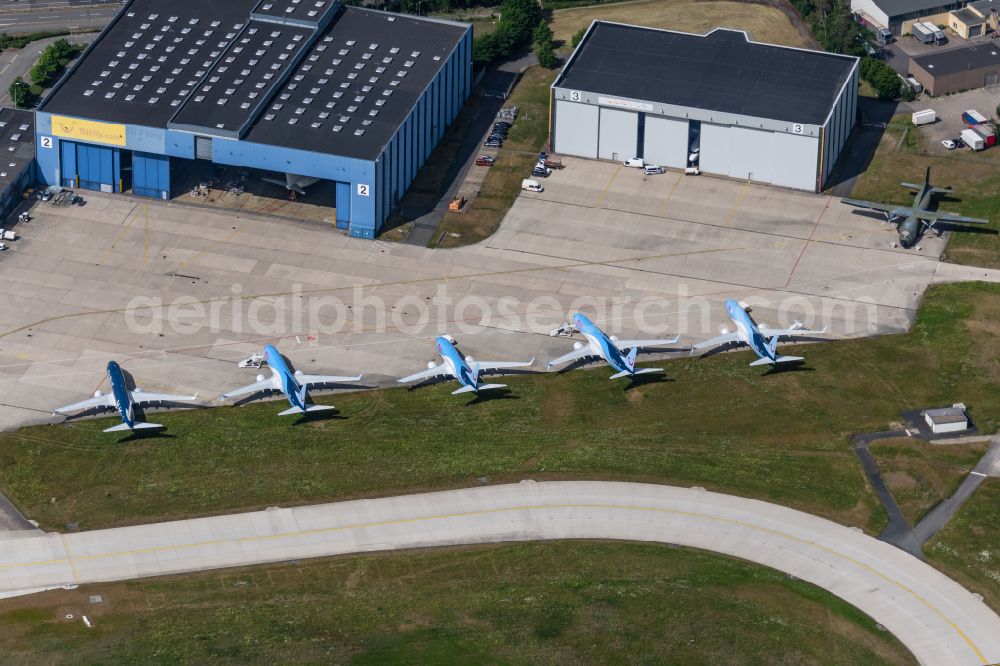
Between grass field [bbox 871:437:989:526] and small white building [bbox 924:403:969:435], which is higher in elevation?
small white building [bbox 924:403:969:435]

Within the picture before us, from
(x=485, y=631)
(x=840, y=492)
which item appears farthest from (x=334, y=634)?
(x=840, y=492)

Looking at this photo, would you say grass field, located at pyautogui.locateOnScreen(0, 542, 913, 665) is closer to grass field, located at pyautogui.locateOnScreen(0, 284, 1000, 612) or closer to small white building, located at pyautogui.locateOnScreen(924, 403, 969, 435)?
grass field, located at pyautogui.locateOnScreen(0, 284, 1000, 612)

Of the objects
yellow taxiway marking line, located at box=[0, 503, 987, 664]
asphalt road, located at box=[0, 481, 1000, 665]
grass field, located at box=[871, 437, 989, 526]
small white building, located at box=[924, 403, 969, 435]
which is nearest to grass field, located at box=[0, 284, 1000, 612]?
grass field, located at box=[871, 437, 989, 526]

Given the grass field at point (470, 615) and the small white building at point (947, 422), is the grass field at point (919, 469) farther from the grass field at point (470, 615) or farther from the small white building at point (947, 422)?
the grass field at point (470, 615)

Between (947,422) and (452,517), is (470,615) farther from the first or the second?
(947,422)

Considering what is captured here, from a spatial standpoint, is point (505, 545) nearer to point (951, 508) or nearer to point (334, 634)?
point (334, 634)

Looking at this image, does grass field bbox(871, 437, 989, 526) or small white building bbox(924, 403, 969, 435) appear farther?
small white building bbox(924, 403, 969, 435)

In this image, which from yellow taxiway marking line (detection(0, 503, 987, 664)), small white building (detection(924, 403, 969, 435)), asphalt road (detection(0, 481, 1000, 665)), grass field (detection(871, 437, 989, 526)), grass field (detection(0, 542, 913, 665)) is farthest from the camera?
small white building (detection(924, 403, 969, 435))

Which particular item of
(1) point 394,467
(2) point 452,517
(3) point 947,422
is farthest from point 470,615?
(3) point 947,422

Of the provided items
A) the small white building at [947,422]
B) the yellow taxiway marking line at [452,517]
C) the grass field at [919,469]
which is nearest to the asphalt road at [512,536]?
the yellow taxiway marking line at [452,517]
